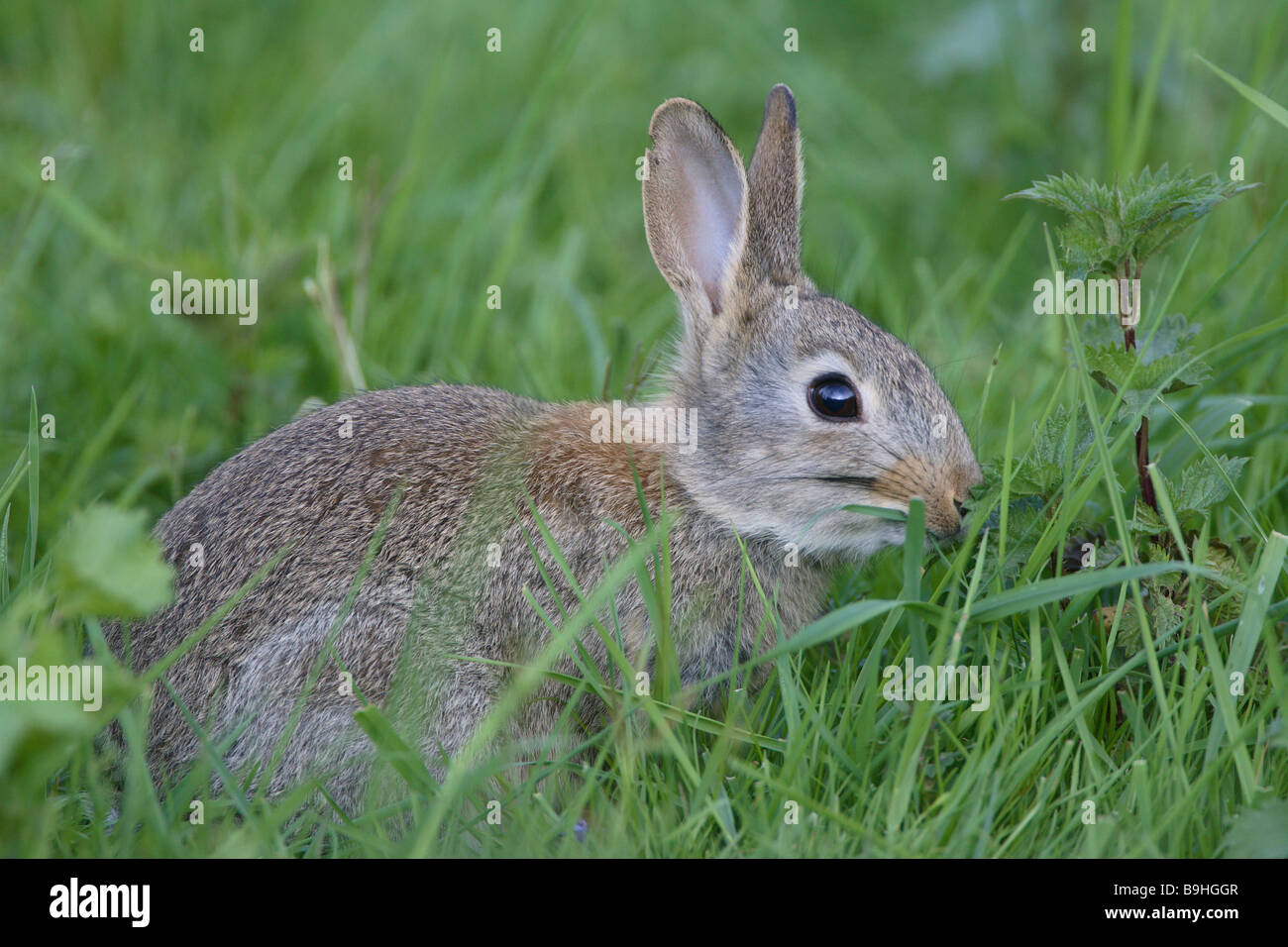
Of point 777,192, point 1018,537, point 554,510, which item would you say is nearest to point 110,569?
point 554,510

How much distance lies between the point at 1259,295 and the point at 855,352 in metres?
1.88

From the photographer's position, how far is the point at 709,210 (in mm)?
5309

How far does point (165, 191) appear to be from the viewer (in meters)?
7.48

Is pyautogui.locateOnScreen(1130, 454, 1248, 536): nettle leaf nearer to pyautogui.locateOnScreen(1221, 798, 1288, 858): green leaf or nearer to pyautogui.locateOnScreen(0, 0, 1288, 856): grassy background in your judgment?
pyautogui.locateOnScreen(0, 0, 1288, 856): grassy background

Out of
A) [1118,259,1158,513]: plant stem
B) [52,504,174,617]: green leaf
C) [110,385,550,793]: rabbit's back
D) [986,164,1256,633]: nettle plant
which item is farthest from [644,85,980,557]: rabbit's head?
[52,504,174,617]: green leaf

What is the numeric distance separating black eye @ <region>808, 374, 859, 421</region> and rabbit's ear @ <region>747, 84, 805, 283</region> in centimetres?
64

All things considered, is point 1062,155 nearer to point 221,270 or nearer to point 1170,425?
point 1170,425

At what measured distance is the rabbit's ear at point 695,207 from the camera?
513 centimetres

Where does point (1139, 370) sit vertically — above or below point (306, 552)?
above

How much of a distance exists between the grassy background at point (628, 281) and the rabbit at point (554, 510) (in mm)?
336

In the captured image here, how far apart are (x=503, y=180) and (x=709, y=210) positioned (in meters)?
1.81

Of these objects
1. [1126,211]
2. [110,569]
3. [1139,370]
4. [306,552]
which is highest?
[1126,211]

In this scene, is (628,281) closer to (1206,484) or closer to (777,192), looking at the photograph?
(777,192)

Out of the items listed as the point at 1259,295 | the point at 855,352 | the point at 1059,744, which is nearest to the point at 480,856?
the point at 1059,744
